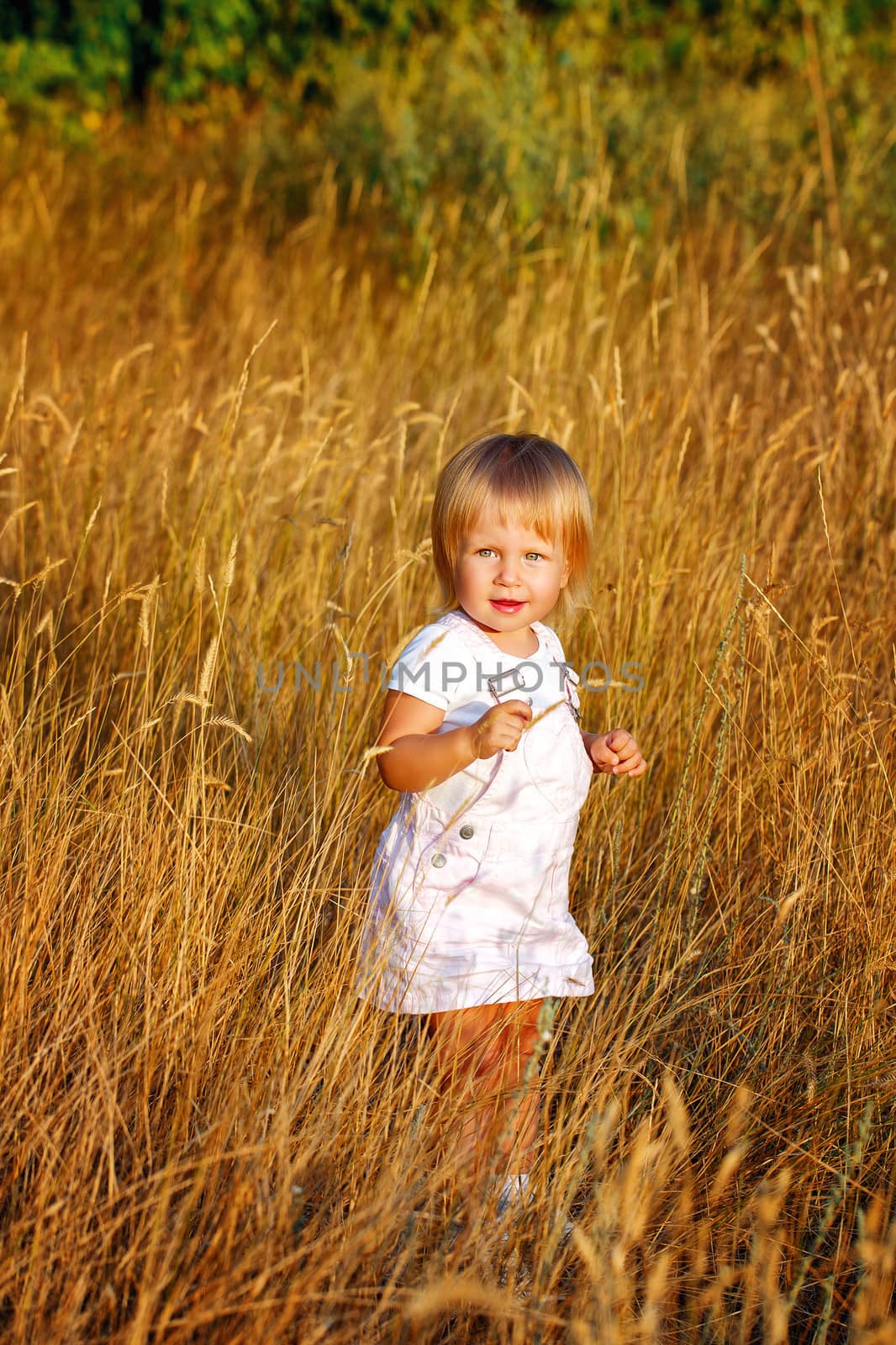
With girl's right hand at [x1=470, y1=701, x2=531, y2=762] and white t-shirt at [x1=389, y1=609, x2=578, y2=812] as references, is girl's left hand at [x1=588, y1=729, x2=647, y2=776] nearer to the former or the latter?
white t-shirt at [x1=389, y1=609, x2=578, y2=812]

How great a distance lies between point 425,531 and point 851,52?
22.9 ft

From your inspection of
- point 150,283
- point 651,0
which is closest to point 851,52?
point 651,0

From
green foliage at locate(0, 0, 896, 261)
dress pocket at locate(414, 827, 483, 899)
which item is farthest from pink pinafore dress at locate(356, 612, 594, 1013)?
green foliage at locate(0, 0, 896, 261)

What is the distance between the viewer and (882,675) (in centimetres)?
243

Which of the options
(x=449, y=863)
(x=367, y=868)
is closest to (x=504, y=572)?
(x=449, y=863)

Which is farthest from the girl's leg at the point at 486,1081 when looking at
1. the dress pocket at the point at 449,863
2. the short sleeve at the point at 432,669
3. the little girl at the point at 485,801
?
the short sleeve at the point at 432,669

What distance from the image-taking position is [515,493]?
1.79m

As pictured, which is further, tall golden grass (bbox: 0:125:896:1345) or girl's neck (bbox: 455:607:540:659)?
girl's neck (bbox: 455:607:540:659)

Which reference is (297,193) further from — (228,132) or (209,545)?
(209,545)

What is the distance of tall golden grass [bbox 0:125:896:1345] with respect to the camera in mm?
1334

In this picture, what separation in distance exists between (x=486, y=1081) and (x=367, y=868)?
0.54 metres

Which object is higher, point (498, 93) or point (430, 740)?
point (498, 93)

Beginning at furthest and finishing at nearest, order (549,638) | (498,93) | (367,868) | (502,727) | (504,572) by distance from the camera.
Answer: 1. (498,93)
2. (367,868)
3. (549,638)
4. (504,572)
5. (502,727)

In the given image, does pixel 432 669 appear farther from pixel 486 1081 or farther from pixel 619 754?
pixel 486 1081
